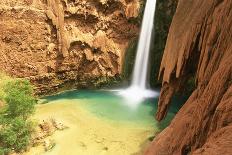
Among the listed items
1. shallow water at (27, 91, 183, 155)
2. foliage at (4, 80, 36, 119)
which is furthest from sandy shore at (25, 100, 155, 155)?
foliage at (4, 80, 36, 119)

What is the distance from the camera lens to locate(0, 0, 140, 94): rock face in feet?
79.0

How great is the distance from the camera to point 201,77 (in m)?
7.51

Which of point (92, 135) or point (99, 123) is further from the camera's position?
point (99, 123)

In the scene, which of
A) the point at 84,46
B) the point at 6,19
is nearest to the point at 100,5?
the point at 84,46

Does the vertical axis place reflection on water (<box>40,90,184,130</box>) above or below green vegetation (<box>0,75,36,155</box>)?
below

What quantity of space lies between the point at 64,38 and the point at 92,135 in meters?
10.5

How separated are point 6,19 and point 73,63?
611cm

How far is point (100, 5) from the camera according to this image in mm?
26984

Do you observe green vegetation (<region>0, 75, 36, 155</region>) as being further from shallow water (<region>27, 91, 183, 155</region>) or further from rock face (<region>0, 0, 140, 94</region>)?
rock face (<region>0, 0, 140, 94</region>)

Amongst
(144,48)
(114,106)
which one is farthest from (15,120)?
(144,48)

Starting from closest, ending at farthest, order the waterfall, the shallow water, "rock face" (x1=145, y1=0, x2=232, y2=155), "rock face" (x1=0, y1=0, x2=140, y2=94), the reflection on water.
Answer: "rock face" (x1=145, y1=0, x2=232, y2=155), the shallow water, the reflection on water, "rock face" (x1=0, y1=0, x2=140, y2=94), the waterfall

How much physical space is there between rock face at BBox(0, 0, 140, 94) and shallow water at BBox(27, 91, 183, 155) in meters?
2.01

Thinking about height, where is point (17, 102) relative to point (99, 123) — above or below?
above

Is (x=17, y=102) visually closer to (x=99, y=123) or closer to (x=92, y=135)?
(x=92, y=135)
